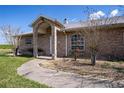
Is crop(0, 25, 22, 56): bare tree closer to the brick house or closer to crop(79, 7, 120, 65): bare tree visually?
the brick house

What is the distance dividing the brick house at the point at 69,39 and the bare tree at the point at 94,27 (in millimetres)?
466

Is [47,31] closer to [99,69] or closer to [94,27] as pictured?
[94,27]

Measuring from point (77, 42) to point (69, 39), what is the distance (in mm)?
912

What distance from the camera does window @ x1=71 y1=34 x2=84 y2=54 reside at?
741 inches

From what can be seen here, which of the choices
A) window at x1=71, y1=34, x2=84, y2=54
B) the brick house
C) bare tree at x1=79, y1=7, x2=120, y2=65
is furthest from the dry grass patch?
window at x1=71, y1=34, x2=84, y2=54

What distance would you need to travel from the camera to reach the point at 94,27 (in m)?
13.2

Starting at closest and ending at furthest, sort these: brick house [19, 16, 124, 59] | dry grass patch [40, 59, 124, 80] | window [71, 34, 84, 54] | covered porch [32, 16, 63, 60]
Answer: dry grass patch [40, 59, 124, 80]
brick house [19, 16, 124, 59]
covered porch [32, 16, 63, 60]
window [71, 34, 84, 54]

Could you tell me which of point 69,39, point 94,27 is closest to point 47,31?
point 69,39

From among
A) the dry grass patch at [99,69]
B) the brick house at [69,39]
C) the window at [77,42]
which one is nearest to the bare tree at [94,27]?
the brick house at [69,39]

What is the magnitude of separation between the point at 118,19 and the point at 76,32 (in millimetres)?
3745

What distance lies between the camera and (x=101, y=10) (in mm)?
15562

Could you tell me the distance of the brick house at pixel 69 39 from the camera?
16453 mm
